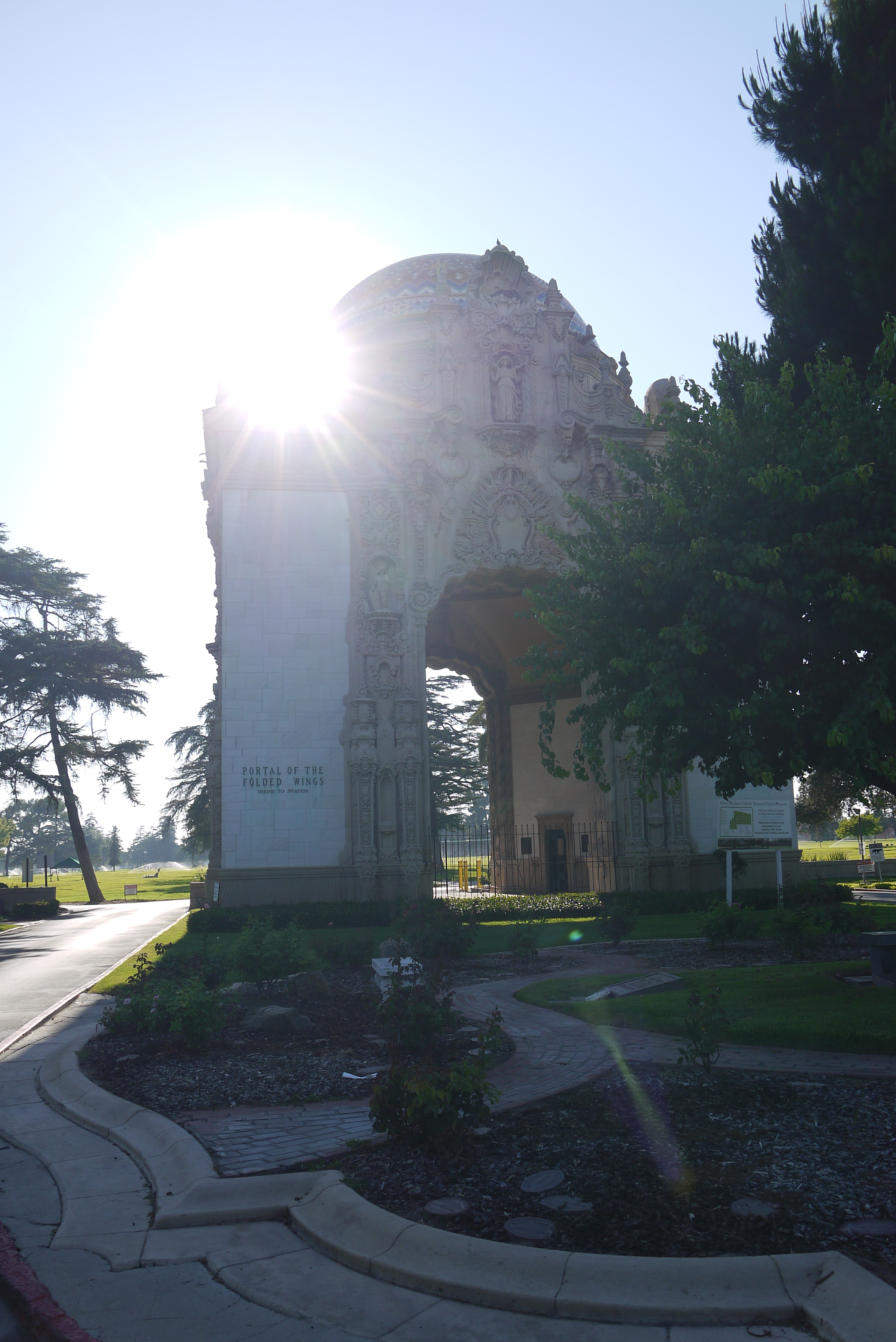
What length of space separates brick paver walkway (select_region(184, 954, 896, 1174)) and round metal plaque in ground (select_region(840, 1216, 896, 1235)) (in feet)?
11.2

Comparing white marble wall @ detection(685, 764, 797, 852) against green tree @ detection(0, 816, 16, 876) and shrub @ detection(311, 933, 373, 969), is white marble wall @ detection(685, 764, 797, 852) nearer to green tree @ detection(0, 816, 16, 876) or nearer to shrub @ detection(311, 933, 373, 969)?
shrub @ detection(311, 933, 373, 969)

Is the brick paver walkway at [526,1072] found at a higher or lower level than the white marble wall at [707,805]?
lower

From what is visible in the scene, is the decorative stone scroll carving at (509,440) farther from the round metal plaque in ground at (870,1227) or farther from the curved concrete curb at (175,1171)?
the round metal plaque in ground at (870,1227)

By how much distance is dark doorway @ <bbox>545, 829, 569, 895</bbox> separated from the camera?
145 feet

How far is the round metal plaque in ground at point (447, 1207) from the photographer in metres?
5.90

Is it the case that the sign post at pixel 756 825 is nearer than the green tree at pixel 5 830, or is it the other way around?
the sign post at pixel 756 825

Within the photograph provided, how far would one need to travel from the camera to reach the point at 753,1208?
5.76m

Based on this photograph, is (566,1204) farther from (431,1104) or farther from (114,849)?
(114,849)

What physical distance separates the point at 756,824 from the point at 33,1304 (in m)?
31.0

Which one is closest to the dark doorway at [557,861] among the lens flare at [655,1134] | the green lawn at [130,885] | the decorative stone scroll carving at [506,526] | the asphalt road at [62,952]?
the decorative stone scroll carving at [506,526]

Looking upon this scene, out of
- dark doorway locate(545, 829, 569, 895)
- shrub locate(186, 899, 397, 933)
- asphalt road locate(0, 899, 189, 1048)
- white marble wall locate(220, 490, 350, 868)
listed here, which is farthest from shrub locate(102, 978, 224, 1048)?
dark doorway locate(545, 829, 569, 895)

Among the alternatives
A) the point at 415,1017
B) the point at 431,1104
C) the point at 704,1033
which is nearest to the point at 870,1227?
the point at 431,1104

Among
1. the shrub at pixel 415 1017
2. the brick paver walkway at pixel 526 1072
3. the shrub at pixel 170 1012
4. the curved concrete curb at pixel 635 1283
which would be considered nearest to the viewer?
the curved concrete curb at pixel 635 1283

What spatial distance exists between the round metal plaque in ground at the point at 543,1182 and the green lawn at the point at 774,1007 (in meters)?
4.22
